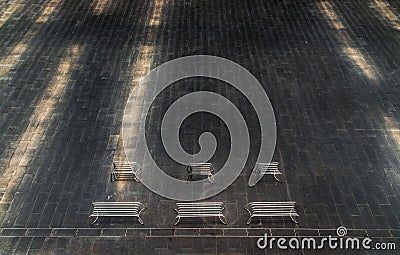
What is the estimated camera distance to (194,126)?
16766 millimetres

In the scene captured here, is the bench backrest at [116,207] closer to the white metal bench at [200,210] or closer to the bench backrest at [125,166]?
the white metal bench at [200,210]

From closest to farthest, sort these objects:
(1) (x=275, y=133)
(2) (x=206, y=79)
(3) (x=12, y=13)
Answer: (1) (x=275, y=133)
(2) (x=206, y=79)
(3) (x=12, y=13)

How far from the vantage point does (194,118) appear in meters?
17.1

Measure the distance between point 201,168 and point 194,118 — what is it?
10.5 ft

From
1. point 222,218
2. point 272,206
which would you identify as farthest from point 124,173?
point 272,206

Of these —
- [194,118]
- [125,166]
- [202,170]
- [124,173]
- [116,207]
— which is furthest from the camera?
[194,118]

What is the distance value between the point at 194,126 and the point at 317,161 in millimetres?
5297

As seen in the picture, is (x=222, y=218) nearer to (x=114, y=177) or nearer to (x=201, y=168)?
(x=201, y=168)

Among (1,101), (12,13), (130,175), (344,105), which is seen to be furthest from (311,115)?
(12,13)

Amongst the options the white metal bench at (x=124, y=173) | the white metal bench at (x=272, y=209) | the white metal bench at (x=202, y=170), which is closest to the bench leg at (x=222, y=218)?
the white metal bench at (x=272, y=209)

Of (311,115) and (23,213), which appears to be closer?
(23,213)

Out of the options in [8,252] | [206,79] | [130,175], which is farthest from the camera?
[206,79]

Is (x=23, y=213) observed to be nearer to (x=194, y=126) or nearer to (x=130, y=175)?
(x=130, y=175)

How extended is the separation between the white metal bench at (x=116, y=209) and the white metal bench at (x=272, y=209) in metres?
3.87
